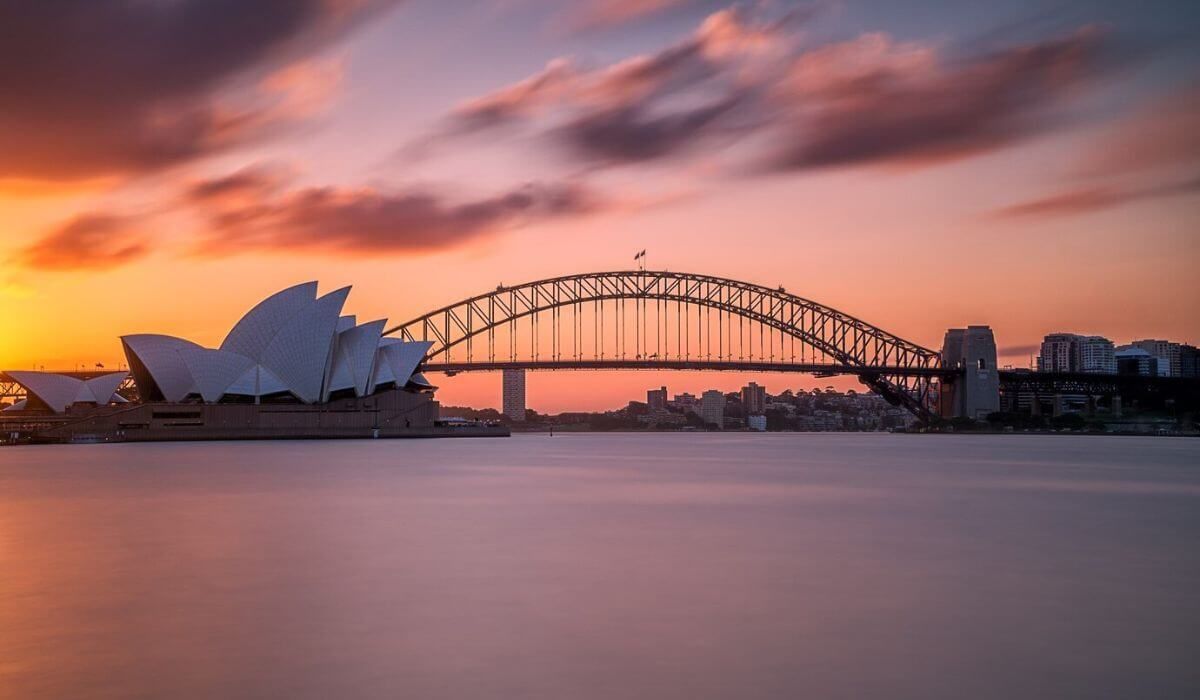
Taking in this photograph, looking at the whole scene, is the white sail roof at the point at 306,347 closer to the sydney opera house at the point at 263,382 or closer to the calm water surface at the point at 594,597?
the sydney opera house at the point at 263,382

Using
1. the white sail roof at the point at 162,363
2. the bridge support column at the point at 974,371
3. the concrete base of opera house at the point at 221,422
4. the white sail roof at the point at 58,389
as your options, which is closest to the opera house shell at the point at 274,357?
the white sail roof at the point at 162,363

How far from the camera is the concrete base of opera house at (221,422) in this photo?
225ft

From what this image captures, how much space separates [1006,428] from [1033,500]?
Answer: 8733cm

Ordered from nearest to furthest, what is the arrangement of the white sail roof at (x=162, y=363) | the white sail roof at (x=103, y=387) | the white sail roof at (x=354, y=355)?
the white sail roof at (x=162, y=363) < the white sail roof at (x=354, y=355) < the white sail roof at (x=103, y=387)

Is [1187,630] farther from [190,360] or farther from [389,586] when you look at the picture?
[190,360]

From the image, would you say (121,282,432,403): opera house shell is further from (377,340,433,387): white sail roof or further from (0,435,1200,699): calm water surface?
(0,435,1200,699): calm water surface

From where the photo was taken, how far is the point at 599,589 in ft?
37.5

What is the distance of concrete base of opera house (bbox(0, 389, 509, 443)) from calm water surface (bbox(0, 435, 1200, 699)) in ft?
159

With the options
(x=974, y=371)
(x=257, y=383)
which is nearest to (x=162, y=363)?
(x=257, y=383)

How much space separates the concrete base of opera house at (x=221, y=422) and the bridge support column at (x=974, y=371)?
52.3 meters

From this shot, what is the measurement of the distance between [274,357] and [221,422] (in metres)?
6.31

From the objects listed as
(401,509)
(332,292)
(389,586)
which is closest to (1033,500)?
(401,509)

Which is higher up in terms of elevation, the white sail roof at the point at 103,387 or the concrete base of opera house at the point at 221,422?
the white sail roof at the point at 103,387

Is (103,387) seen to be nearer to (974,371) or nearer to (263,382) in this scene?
(263,382)
